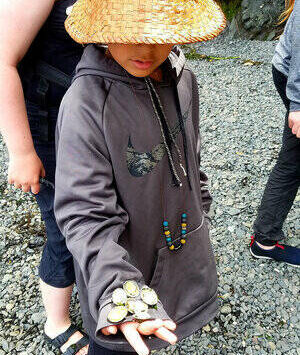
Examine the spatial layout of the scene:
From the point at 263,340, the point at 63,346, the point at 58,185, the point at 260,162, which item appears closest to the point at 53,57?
the point at 58,185

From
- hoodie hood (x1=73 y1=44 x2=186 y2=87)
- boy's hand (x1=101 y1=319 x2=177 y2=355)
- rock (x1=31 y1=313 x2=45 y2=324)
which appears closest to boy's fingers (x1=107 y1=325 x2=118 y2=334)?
boy's hand (x1=101 y1=319 x2=177 y2=355)

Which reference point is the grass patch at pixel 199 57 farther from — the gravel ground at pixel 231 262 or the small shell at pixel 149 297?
the small shell at pixel 149 297

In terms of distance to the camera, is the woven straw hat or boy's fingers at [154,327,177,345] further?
the woven straw hat

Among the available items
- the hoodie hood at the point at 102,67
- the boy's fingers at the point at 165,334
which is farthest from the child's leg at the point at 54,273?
the boy's fingers at the point at 165,334

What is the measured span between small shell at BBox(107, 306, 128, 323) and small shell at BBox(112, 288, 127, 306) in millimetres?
14

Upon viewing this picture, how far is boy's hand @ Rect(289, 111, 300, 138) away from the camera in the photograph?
6.71ft

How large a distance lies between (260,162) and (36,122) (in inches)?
132

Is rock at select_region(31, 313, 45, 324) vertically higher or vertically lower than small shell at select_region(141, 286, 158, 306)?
lower

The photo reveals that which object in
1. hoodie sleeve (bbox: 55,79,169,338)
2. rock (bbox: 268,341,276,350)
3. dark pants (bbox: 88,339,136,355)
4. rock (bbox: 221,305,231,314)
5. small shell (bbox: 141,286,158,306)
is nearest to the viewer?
small shell (bbox: 141,286,158,306)

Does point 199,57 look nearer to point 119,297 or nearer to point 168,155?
point 168,155

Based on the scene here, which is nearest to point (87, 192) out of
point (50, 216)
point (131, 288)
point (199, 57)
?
point (131, 288)

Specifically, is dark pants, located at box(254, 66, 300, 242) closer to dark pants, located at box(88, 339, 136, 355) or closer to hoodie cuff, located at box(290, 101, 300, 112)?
hoodie cuff, located at box(290, 101, 300, 112)

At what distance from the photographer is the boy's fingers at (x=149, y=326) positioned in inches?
35.6

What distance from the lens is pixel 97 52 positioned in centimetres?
120
